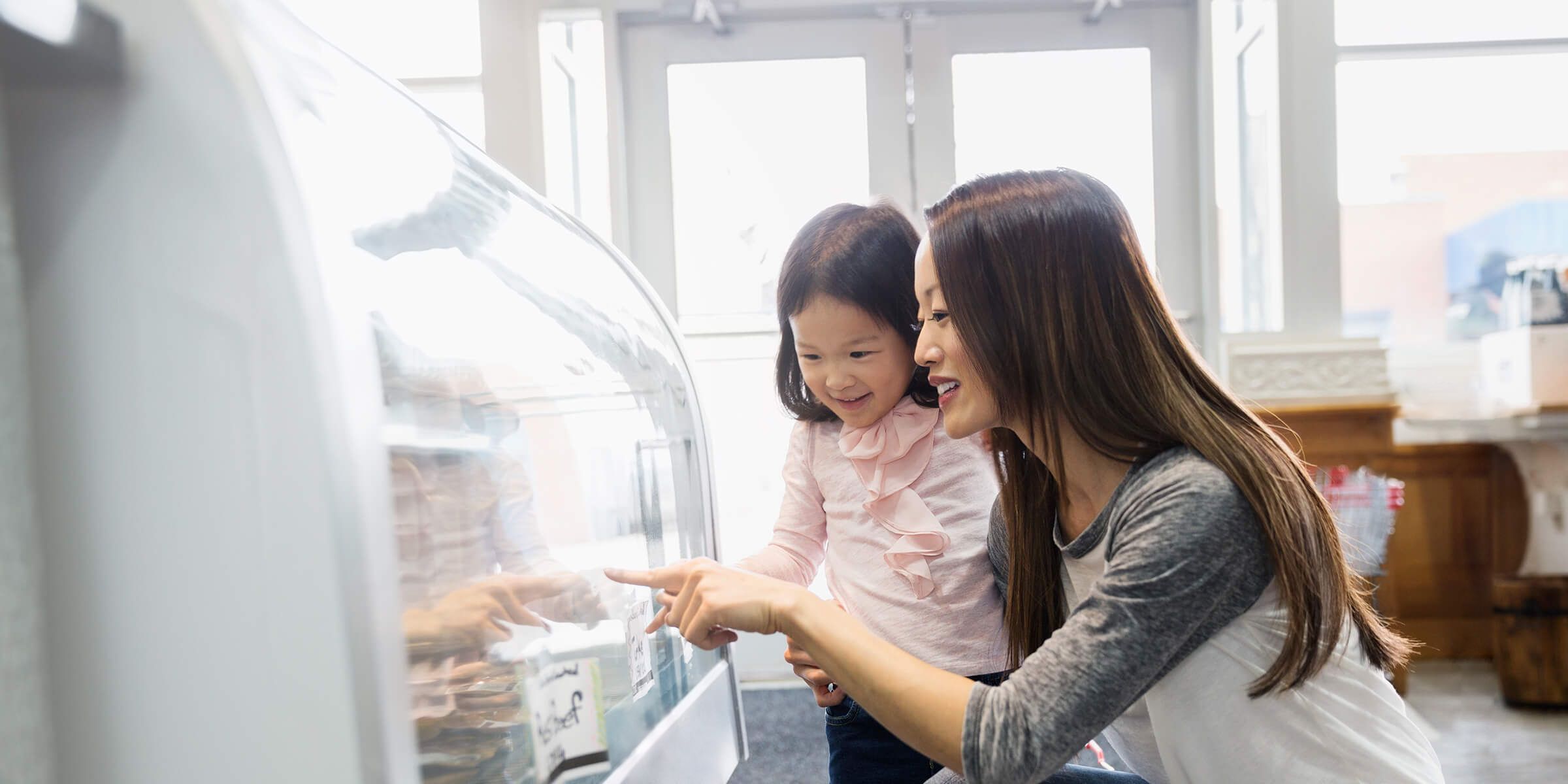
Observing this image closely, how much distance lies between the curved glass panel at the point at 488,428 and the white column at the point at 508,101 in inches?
63.1

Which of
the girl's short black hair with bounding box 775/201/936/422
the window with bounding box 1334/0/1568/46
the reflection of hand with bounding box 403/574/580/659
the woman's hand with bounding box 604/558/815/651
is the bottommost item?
the woman's hand with bounding box 604/558/815/651

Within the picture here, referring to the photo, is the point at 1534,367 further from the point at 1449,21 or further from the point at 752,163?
the point at 752,163

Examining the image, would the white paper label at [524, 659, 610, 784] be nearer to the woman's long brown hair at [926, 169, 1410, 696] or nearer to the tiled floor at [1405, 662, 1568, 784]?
the woman's long brown hair at [926, 169, 1410, 696]

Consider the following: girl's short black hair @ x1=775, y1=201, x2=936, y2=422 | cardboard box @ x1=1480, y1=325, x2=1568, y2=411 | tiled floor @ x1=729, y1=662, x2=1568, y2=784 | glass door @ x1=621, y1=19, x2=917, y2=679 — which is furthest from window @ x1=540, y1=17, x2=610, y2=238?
cardboard box @ x1=1480, y1=325, x2=1568, y2=411

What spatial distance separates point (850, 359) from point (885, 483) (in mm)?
149

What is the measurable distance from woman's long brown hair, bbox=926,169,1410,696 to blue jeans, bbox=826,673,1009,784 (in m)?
0.41

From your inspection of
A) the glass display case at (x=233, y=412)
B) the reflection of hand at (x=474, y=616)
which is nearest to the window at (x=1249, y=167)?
the reflection of hand at (x=474, y=616)

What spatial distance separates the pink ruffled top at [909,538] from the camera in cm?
113

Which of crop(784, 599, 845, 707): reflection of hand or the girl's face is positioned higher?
the girl's face

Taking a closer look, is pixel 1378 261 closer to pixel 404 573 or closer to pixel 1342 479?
pixel 1342 479

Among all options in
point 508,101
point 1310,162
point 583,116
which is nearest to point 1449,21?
point 1310,162

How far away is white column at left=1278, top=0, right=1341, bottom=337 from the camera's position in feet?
9.20

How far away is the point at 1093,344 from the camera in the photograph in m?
0.82

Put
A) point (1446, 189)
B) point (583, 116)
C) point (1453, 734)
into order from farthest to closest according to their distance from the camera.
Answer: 1. point (1446, 189)
2. point (583, 116)
3. point (1453, 734)
